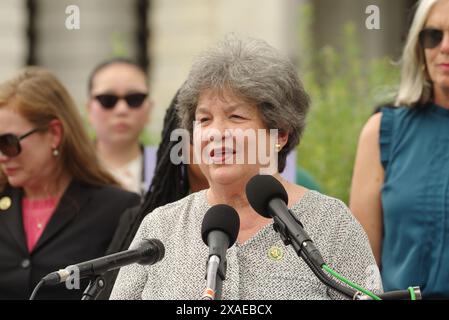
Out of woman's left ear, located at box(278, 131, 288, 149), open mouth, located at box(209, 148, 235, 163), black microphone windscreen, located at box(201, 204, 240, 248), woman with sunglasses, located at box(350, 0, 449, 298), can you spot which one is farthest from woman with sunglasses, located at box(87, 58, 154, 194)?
black microphone windscreen, located at box(201, 204, 240, 248)

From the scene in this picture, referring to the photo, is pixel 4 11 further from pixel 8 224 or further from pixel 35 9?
pixel 8 224

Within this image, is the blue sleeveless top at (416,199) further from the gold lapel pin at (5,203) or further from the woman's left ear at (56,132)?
the gold lapel pin at (5,203)

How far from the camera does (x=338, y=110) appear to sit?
8.18 m

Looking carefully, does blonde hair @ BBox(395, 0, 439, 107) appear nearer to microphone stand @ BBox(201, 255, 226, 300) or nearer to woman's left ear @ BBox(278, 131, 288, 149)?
woman's left ear @ BBox(278, 131, 288, 149)

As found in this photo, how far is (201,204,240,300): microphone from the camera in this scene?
3611 millimetres

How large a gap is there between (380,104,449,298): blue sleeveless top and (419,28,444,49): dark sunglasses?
0.27 m

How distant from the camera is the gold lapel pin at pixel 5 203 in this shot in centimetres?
597

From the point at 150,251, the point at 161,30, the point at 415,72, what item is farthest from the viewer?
the point at 161,30

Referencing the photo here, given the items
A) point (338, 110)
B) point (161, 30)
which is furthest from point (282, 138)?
point (161, 30)

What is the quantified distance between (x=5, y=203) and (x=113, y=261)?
Result: 2.18 meters

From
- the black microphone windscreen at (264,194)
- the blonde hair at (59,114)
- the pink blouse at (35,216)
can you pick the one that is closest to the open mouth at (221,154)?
the black microphone windscreen at (264,194)

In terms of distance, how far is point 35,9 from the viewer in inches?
721

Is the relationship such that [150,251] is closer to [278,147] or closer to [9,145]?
[278,147]

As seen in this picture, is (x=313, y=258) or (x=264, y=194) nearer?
(x=313, y=258)
